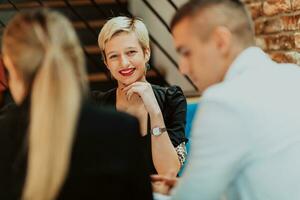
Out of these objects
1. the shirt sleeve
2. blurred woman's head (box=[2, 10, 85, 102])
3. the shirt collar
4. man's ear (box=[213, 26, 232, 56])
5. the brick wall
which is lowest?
the brick wall

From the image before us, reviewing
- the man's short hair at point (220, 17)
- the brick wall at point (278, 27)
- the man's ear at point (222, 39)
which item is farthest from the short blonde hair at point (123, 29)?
the brick wall at point (278, 27)

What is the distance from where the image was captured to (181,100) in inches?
94.4

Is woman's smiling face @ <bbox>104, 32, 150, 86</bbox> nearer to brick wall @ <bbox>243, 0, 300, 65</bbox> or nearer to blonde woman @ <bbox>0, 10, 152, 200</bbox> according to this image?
blonde woman @ <bbox>0, 10, 152, 200</bbox>

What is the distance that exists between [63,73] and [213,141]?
0.38 m

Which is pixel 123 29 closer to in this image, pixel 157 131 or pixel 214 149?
pixel 157 131

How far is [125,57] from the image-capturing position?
234 centimetres

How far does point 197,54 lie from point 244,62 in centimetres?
13

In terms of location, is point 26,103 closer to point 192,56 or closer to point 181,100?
point 192,56

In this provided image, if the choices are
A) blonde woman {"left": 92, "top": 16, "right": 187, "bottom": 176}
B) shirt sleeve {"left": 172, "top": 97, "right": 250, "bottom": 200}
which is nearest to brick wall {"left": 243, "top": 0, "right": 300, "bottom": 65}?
blonde woman {"left": 92, "top": 16, "right": 187, "bottom": 176}

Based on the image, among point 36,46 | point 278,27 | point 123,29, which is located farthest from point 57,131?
point 278,27

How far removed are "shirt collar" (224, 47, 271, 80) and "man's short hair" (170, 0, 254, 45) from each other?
0.17ft

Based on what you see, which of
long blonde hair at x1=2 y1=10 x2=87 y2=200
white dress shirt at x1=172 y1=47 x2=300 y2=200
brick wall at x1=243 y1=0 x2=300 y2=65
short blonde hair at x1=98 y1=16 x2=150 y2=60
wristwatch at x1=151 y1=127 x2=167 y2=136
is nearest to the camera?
long blonde hair at x1=2 y1=10 x2=87 y2=200

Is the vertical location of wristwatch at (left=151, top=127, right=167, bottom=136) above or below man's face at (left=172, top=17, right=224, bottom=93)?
below

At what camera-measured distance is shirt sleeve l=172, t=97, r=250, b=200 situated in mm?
1301
